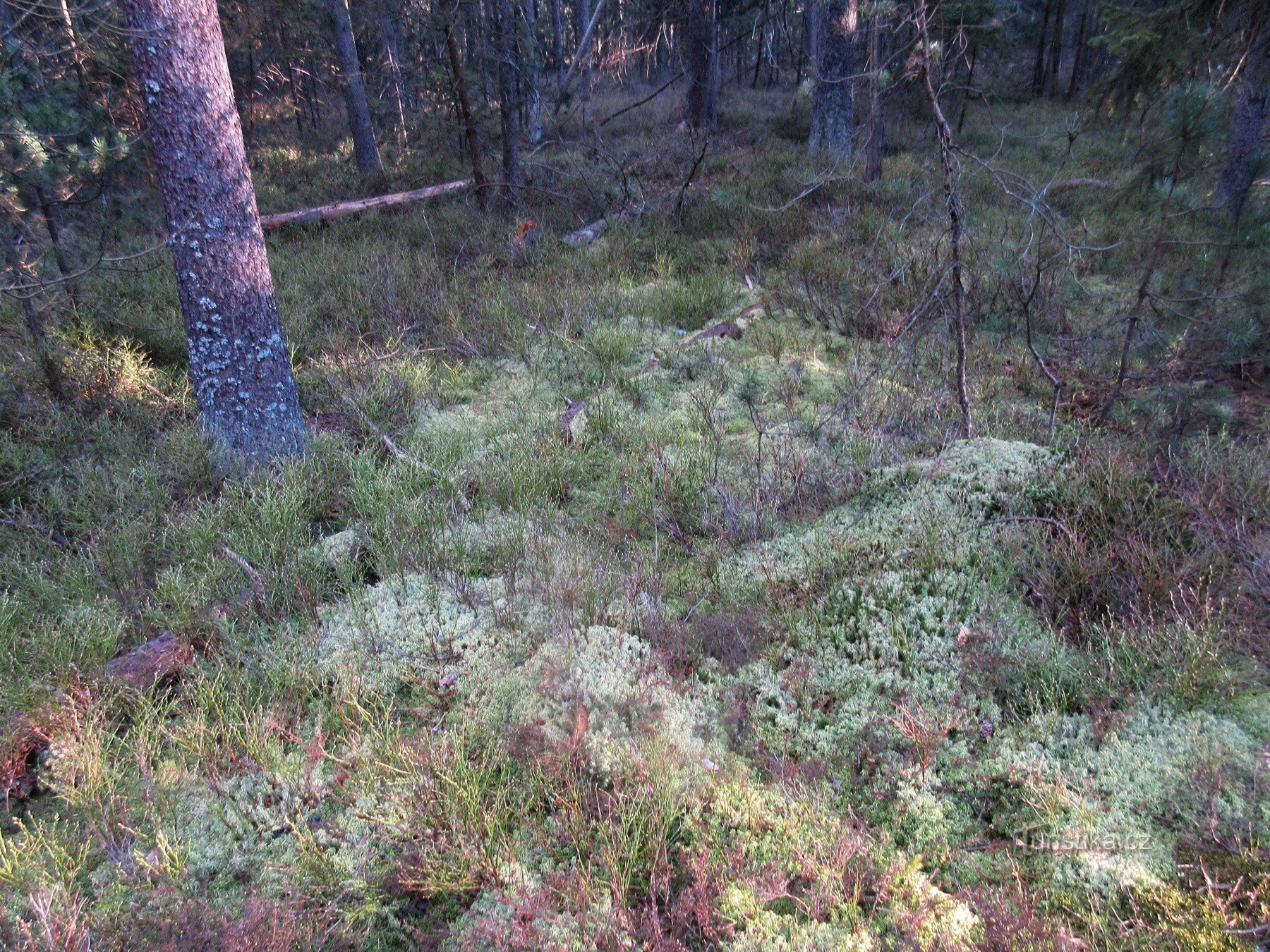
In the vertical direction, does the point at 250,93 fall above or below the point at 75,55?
above

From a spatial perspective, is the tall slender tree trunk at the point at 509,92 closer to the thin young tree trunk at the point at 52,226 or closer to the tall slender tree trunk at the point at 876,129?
the tall slender tree trunk at the point at 876,129

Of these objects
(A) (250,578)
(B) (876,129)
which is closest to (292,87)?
(B) (876,129)

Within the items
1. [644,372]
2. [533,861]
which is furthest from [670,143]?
[533,861]

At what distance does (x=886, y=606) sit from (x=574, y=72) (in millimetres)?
10382

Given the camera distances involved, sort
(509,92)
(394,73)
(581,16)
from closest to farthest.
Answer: (509,92)
(394,73)
(581,16)

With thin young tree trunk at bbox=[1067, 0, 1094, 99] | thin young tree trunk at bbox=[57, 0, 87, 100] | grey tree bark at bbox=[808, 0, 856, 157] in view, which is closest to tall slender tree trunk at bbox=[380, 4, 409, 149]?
thin young tree trunk at bbox=[57, 0, 87, 100]

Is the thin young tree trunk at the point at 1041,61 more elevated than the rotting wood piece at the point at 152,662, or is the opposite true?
the thin young tree trunk at the point at 1041,61

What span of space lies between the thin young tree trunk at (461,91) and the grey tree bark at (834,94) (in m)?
5.35

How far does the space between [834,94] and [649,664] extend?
11.7m

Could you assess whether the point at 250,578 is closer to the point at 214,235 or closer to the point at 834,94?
the point at 214,235

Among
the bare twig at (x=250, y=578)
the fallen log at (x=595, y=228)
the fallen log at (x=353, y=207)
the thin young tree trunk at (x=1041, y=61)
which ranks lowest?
the bare twig at (x=250, y=578)

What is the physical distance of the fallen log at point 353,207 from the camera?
990cm

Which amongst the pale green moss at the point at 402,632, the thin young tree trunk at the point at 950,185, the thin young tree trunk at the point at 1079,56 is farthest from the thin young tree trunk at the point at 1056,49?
the pale green moss at the point at 402,632

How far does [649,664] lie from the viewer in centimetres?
268
